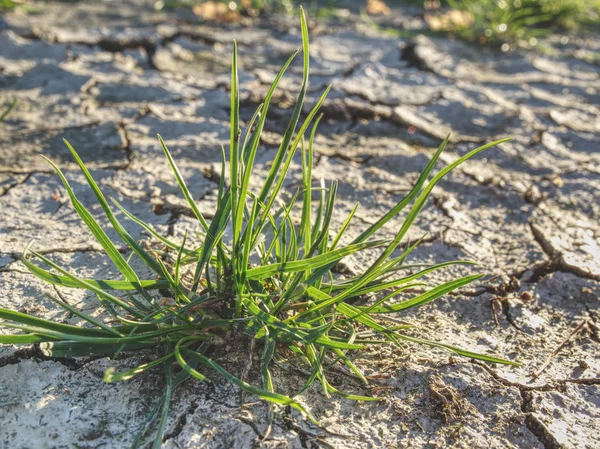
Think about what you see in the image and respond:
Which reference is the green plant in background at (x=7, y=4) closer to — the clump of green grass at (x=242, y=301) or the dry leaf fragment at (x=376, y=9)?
the dry leaf fragment at (x=376, y=9)

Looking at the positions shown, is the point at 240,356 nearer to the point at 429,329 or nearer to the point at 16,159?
the point at 429,329

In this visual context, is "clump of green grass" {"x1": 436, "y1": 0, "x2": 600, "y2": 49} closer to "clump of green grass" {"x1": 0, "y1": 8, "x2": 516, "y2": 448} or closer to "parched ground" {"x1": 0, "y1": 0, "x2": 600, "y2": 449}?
"parched ground" {"x1": 0, "y1": 0, "x2": 600, "y2": 449}

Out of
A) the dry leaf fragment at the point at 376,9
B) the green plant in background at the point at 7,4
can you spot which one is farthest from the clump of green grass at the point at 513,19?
the green plant in background at the point at 7,4

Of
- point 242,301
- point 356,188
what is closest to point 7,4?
point 356,188

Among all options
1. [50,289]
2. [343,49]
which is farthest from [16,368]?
[343,49]

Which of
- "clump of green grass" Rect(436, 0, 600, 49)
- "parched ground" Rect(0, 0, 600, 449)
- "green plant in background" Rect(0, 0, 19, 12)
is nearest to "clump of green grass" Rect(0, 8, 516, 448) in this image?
"parched ground" Rect(0, 0, 600, 449)

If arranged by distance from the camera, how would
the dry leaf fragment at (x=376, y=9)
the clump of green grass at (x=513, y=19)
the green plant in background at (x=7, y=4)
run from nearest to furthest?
the green plant in background at (x=7, y=4) < the clump of green grass at (x=513, y=19) < the dry leaf fragment at (x=376, y=9)

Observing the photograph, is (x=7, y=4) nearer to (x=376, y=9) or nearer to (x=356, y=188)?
(x=376, y=9)
